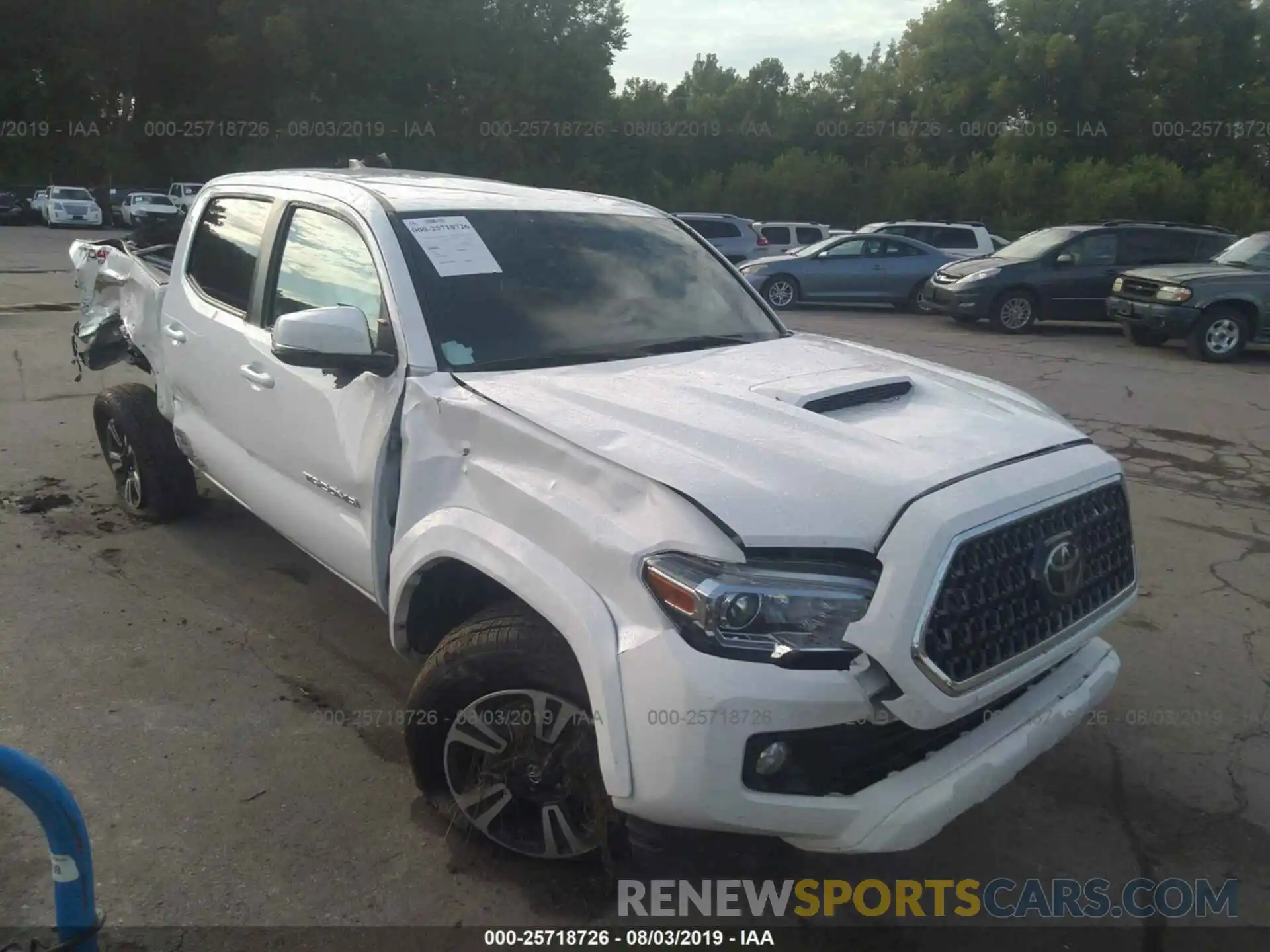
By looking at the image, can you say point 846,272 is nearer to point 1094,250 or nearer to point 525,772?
point 1094,250

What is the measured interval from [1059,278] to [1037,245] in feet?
2.80

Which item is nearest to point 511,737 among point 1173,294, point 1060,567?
point 1060,567

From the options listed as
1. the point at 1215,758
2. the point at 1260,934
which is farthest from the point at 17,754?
the point at 1215,758

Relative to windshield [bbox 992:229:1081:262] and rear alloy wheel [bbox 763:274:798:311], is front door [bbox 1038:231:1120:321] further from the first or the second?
rear alloy wheel [bbox 763:274:798:311]

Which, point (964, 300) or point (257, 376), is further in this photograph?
Result: point (964, 300)

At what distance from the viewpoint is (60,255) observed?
2334 centimetres

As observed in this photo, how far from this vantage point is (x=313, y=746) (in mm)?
3504

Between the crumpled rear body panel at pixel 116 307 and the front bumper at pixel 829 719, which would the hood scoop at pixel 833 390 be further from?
the crumpled rear body panel at pixel 116 307

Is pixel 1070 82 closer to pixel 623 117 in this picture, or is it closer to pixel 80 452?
pixel 623 117

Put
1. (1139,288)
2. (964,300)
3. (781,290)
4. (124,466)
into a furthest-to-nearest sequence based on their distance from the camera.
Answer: (781,290), (964,300), (1139,288), (124,466)

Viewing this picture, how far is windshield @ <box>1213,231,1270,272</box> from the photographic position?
12953mm

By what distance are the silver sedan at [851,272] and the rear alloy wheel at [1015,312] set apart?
2.34 metres

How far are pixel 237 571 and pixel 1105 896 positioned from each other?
12.9ft

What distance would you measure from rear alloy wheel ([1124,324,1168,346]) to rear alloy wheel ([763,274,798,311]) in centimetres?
558
